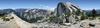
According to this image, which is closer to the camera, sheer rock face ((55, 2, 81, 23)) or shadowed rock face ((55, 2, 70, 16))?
sheer rock face ((55, 2, 81, 23))

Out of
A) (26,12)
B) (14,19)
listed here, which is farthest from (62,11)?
(14,19)

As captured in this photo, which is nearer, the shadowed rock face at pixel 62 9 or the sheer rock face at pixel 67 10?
the sheer rock face at pixel 67 10

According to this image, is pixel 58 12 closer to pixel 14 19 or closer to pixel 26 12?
pixel 26 12

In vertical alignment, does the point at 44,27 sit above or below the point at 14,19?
below

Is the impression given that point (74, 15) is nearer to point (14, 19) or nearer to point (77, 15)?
point (77, 15)

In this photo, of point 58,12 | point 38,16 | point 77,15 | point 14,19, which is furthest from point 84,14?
point 14,19

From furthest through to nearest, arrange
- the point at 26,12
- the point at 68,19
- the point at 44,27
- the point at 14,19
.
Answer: the point at 26,12
the point at 68,19
the point at 44,27
the point at 14,19

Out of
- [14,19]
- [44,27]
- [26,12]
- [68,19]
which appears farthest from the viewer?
[26,12]

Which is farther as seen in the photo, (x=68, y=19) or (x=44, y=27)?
(x=68, y=19)

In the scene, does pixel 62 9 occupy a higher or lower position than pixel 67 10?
higher
